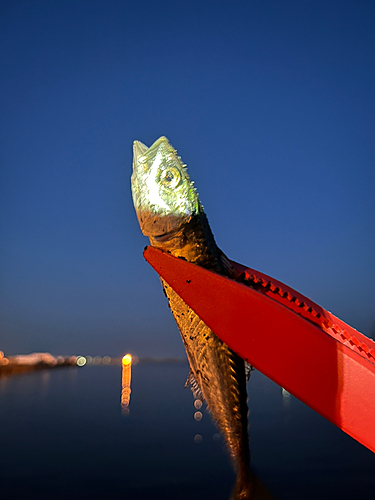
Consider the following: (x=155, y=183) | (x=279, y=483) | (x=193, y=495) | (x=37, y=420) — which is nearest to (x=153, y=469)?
(x=193, y=495)

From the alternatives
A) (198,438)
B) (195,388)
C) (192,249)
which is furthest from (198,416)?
(192,249)

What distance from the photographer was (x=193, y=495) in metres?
3.84

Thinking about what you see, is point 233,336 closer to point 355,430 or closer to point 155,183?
point 355,430

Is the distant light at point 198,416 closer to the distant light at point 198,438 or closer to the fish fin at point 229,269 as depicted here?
the distant light at point 198,438

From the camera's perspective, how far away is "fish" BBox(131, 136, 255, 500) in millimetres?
2414

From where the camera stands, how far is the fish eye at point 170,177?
2418 mm

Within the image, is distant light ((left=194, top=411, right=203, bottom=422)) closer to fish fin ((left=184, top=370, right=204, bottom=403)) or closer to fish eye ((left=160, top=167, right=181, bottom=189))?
fish fin ((left=184, top=370, right=204, bottom=403))

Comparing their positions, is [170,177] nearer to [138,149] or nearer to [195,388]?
[138,149]

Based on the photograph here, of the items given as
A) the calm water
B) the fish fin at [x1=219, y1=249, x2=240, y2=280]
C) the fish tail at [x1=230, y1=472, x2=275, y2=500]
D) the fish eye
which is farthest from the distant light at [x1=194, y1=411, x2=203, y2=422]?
the fish eye

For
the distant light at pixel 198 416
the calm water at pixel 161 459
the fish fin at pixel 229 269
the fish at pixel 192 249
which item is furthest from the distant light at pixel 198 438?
the fish fin at pixel 229 269

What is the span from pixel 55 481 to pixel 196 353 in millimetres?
3260

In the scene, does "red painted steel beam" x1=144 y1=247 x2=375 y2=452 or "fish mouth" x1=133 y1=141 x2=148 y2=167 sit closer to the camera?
"red painted steel beam" x1=144 y1=247 x2=375 y2=452

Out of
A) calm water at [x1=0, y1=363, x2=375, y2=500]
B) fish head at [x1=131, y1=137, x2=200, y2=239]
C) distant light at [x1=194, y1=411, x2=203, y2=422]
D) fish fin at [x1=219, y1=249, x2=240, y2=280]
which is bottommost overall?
calm water at [x1=0, y1=363, x2=375, y2=500]

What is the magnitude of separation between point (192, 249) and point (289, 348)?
3.06 ft
